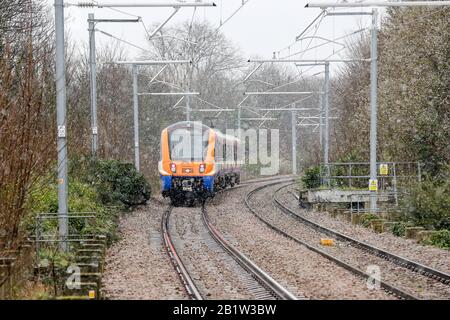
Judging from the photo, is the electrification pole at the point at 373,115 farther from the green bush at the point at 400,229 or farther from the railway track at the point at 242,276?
the railway track at the point at 242,276

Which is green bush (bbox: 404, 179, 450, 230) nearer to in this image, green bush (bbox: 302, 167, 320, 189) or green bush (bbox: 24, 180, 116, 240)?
green bush (bbox: 24, 180, 116, 240)

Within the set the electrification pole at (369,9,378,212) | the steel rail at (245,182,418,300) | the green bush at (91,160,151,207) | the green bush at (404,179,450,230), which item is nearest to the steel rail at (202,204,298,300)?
the steel rail at (245,182,418,300)

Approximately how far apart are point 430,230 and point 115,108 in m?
20.5

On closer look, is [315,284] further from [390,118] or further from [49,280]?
[390,118]

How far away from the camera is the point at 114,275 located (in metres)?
11.8

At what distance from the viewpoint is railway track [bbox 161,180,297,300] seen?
33.6 ft

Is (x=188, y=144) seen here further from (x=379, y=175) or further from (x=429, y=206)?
(x=429, y=206)

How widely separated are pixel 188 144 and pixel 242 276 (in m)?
13.8

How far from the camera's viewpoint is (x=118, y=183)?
2250 centimetres

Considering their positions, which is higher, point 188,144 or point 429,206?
point 188,144

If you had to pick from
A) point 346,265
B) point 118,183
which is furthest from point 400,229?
point 118,183

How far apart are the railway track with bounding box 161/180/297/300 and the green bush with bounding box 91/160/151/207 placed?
4.21m

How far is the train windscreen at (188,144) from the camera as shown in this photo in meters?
25.3

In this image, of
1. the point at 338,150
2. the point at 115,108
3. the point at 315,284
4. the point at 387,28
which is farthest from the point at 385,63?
the point at 315,284
